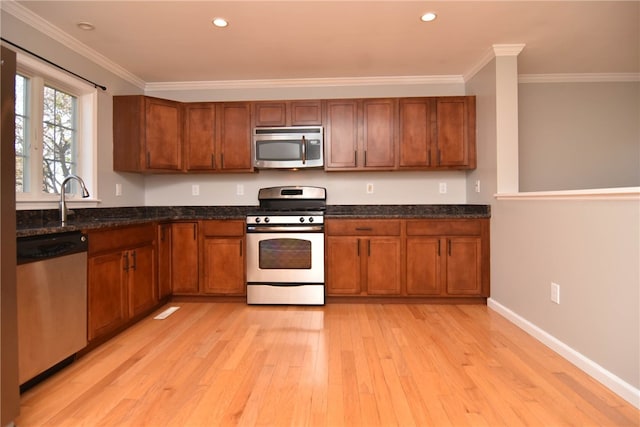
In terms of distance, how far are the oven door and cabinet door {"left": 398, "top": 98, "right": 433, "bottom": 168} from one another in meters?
1.28

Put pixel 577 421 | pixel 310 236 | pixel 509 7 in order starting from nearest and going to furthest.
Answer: pixel 577 421, pixel 509 7, pixel 310 236

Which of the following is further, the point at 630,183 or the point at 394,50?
the point at 630,183

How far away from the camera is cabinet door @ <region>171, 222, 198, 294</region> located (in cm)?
344

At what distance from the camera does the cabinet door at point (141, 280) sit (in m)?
2.73

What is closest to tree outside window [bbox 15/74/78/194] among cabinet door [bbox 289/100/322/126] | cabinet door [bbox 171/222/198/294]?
cabinet door [bbox 171/222/198/294]

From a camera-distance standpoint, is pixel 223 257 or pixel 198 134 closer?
pixel 223 257

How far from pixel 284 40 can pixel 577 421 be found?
10.1 feet

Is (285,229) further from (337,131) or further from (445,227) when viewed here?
(445,227)

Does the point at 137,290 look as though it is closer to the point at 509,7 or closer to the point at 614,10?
the point at 509,7

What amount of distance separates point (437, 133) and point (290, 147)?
1543 millimetres

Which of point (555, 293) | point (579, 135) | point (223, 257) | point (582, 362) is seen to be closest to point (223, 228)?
point (223, 257)

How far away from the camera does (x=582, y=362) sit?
1976 millimetres

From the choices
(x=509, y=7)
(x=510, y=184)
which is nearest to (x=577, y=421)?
(x=510, y=184)

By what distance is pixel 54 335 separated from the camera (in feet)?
6.27
